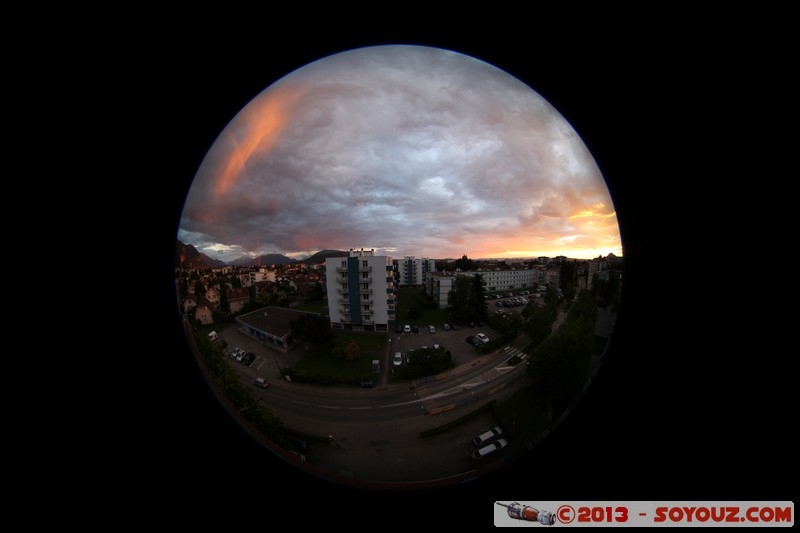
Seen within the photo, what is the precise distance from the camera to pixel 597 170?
6.86 ft

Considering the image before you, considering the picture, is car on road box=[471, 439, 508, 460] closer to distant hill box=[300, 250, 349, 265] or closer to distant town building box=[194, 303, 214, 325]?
distant hill box=[300, 250, 349, 265]

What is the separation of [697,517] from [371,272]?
285cm

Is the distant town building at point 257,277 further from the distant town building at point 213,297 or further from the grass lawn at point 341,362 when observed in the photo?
the grass lawn at point 341,362

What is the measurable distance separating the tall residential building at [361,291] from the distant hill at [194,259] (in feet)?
2.40

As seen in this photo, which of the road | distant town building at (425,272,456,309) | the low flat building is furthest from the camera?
distant town building at (425,272,456,309)

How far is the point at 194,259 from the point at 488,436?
2.15 metres

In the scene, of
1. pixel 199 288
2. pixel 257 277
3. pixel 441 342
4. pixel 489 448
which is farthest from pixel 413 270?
pixel 199 288

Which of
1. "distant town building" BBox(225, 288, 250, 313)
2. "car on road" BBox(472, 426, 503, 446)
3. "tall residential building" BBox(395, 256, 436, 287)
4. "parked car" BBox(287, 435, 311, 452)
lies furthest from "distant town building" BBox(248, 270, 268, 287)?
"car on road" BBox(472, 426, 503, 446)

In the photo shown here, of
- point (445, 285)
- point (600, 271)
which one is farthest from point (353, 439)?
point (600, 271)

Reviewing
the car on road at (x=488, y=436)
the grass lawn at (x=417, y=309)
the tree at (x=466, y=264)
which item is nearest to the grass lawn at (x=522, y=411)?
the car on road at (x=488, y=436)

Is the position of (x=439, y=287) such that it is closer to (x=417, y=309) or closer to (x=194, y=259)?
(x=417, y=309)

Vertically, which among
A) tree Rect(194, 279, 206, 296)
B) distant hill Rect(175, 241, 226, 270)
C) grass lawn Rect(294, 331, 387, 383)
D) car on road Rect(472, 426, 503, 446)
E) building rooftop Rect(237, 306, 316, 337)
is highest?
distant hill Rect(175, 241, 226, 270)

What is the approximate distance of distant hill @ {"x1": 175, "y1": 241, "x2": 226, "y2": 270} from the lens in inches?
76.0

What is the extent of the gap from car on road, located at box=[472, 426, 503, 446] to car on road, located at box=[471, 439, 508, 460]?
0.11ft
